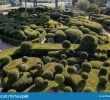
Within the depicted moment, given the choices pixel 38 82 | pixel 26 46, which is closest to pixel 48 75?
pixel 38 82

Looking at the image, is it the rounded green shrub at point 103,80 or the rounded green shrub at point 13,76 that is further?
the rounded green shrub at point 13,76

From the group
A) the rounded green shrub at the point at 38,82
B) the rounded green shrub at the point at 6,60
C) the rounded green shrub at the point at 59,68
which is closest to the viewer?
the rounded green shrub at the point at 38,82

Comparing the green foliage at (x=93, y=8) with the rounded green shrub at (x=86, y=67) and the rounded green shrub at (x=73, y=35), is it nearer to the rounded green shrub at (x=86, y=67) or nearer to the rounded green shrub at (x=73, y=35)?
the rounded green shrub at (x=73, y=35)

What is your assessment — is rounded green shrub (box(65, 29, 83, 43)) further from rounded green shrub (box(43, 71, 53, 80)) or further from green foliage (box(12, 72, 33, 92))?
green foliage (box(12, 72, 33, 92))

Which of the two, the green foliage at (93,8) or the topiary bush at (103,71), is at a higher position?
the green foliage at (93,8)

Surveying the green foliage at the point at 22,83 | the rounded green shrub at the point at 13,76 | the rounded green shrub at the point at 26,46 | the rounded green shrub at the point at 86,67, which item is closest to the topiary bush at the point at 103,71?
the rounded green shrub at the point at 86,67

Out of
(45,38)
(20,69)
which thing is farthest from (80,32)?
(20,69)

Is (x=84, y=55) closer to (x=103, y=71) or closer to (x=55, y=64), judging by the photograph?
(x=55, y=64)

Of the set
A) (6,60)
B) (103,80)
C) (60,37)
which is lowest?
(103,80)

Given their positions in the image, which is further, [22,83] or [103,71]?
[103,71]

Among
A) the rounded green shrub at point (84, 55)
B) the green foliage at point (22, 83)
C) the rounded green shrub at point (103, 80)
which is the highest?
the rounded green shrub at point (84, 55)

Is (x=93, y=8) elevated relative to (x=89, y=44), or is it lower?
lower

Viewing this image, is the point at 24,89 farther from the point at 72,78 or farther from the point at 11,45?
the point at 11,45

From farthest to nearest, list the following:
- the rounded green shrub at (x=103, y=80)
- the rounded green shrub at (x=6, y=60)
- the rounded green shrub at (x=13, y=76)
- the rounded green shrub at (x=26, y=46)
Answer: the rounded green shrub at (x=26, y=46) → the rounded green shrub at (x=6, y=60) → the rounded green shrub at (x=13, y=76) → the rounded green shrub at (x=103, y=80)
